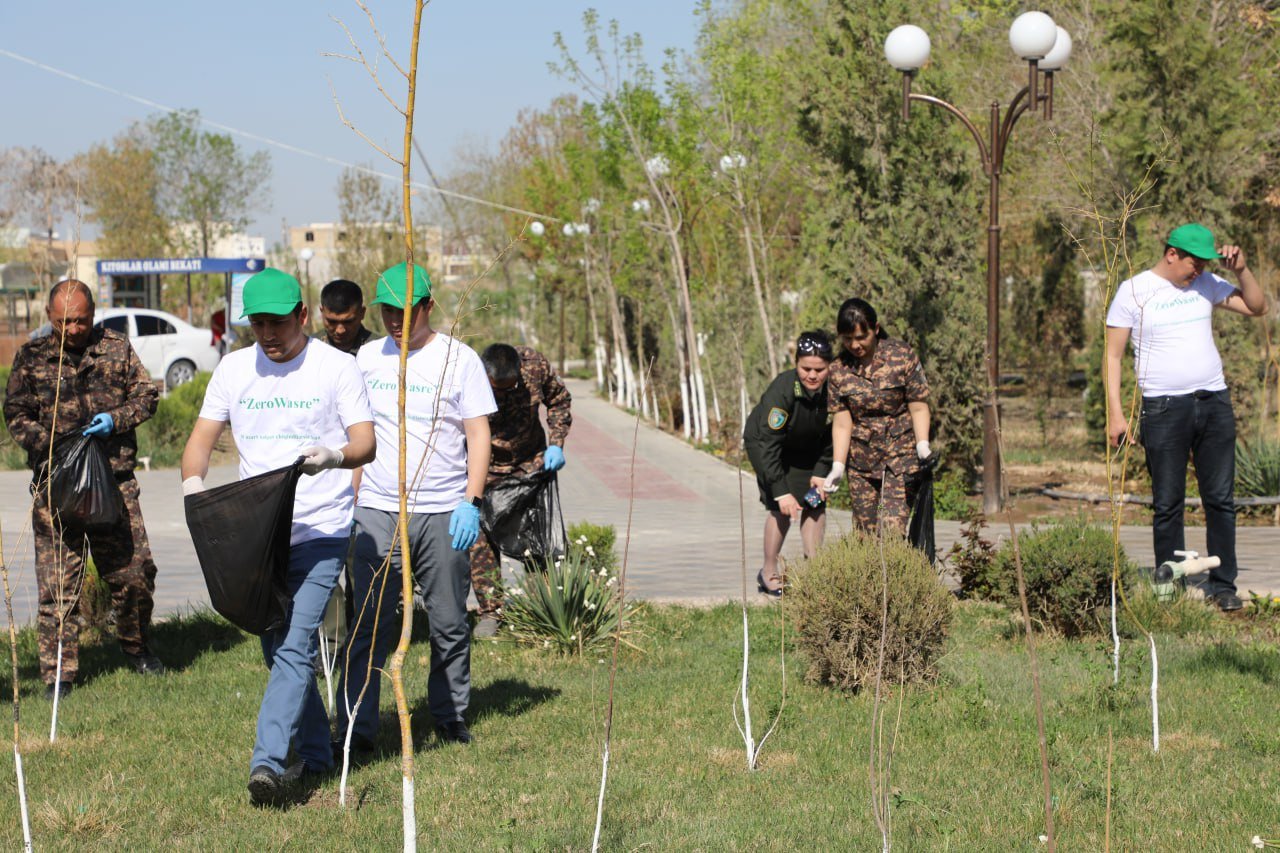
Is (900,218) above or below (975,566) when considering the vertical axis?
above

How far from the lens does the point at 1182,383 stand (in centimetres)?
724

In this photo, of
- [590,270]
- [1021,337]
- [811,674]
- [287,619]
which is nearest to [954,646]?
[811,674]

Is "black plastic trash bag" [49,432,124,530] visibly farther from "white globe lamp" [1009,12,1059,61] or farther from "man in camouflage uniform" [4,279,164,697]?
"white globe lamp" [1009,12,1059,61]

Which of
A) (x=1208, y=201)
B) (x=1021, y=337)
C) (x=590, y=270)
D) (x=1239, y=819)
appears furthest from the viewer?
(x=590, y=270)

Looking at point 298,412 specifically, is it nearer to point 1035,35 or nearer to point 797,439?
point 797,439

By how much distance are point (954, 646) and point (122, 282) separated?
38944mm

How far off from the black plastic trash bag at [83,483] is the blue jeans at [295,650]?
190cm

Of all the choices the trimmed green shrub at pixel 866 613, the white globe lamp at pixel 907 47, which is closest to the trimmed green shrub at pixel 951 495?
the white globe lamp at pixel 907 47

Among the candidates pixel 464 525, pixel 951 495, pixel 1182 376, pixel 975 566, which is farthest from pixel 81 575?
pixel 951 495

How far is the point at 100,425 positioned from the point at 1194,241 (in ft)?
17.7

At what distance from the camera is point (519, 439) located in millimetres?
7445

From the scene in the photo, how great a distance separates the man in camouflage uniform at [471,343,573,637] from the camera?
24.1ft

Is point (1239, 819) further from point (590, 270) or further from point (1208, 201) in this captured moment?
point (590, 270)

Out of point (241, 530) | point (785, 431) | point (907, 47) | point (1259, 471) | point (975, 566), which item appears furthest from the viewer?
point (1259, 471)
